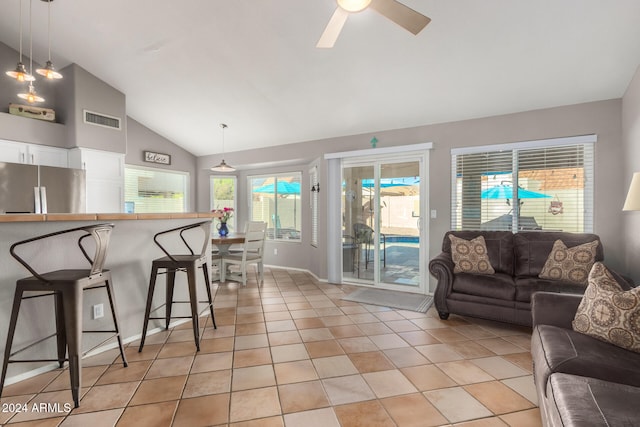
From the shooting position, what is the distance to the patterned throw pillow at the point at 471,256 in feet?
11.4

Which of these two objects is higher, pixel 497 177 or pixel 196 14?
pixel 196 14

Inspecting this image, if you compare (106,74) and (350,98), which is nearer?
(350,98)

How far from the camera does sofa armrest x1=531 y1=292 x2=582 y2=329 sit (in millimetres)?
2029

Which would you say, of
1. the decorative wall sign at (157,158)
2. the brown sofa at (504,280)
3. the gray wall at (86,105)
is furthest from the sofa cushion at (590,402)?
the decorative wall sign at (157,158)

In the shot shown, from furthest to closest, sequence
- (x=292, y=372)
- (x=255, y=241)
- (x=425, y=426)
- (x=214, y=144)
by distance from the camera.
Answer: (x=214, y=144), (x=255, y=241), (x=292, y=372), (x=425, y=426)

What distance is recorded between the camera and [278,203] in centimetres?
655

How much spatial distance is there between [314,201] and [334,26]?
3.77 metres

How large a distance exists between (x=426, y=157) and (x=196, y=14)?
3.23m

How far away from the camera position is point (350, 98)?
4.04 m

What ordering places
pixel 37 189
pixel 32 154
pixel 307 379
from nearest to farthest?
pixel 307 379, pixel 37 189, pixel 32 154

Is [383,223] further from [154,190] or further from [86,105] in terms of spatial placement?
[86,105]

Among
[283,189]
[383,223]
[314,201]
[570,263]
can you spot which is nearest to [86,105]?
[283,189]

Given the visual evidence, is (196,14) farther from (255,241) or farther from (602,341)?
(602,341)

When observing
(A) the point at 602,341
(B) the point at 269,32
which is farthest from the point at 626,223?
(B) the point at 269,32
